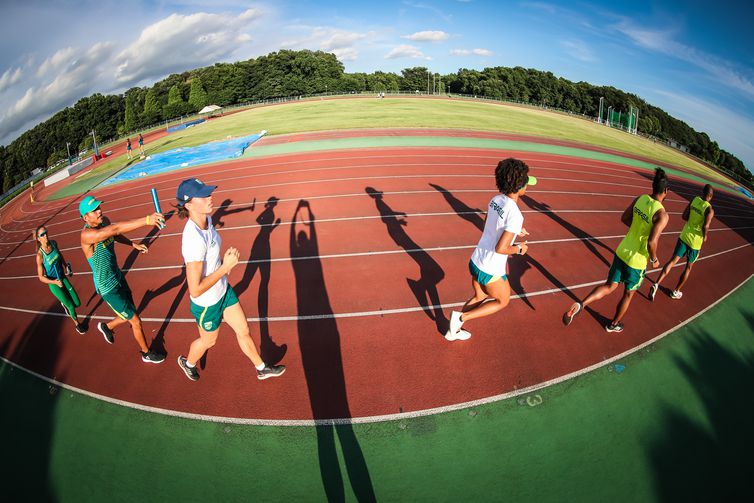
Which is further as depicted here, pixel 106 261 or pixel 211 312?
pixel 106 261

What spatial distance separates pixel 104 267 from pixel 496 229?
5.05 meters

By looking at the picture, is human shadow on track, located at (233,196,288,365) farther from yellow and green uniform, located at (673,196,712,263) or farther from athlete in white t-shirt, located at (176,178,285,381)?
yellow and green uniform, located at (673,196,712,263)

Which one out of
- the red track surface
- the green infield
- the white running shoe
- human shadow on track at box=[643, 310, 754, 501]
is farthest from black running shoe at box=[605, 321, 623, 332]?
the green infield

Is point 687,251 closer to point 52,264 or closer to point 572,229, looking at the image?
point 572,229

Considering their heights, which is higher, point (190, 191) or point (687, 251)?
point (190, 191)

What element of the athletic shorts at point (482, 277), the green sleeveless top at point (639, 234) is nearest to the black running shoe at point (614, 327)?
the green sleeveless top at point (639, 234)

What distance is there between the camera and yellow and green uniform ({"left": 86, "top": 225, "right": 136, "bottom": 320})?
4.27 meters

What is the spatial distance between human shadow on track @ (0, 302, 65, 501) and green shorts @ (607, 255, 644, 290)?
7.25m

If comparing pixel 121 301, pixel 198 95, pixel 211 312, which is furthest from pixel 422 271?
pixel 198 95

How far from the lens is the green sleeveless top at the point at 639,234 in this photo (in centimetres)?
431

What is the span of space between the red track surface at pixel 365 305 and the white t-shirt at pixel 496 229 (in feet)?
4.96

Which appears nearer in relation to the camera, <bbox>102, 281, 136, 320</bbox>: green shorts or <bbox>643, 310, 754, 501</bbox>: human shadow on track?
<bbox>643, 310, 754, 501</bbox>: human shadow on track

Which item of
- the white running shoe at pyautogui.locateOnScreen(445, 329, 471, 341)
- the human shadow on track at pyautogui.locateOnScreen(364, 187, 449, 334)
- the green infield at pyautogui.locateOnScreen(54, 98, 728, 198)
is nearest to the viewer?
the white running shoe at pyautogui.locateOnScreen(445, 329, 471, 341)

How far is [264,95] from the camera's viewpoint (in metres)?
66.2
